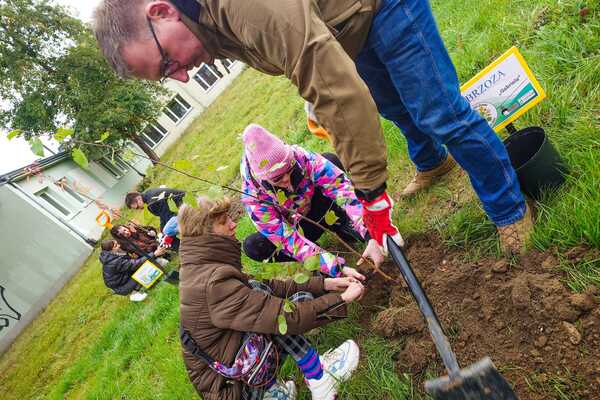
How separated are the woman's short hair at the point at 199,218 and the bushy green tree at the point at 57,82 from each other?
17.8 metres

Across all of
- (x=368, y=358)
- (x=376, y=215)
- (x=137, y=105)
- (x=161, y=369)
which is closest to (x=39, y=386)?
(x=161, y=369)

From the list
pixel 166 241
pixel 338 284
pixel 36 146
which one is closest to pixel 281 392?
pixel 338 284

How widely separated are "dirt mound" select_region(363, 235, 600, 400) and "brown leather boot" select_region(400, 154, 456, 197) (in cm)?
67

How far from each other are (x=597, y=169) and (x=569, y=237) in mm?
386

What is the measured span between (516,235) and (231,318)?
1550 mm

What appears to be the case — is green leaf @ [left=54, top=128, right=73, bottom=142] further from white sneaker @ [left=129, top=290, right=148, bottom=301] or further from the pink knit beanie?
white sneaker @ [left=129, top=290, right=148, bottom=301]

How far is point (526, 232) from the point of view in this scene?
1.69 meters

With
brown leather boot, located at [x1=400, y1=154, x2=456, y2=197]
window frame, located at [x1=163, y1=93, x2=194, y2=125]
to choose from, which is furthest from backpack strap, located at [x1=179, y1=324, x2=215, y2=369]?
window frame, located at [x1=163, y1=93, x2=194, y2=125]

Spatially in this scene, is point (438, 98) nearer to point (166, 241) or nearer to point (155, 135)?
point (166, 241)

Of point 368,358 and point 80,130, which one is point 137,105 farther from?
point 368,358

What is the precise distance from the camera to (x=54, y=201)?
14836mm

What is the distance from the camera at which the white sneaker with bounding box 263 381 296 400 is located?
223 cm

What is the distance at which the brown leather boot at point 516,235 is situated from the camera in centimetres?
169

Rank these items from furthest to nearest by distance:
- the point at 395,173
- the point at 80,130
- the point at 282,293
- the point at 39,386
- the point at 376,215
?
1. the point at 80,130
2. the point at 39,386
3. the point at 395,173
4. the point at 282,293
5. the point at 376,215
